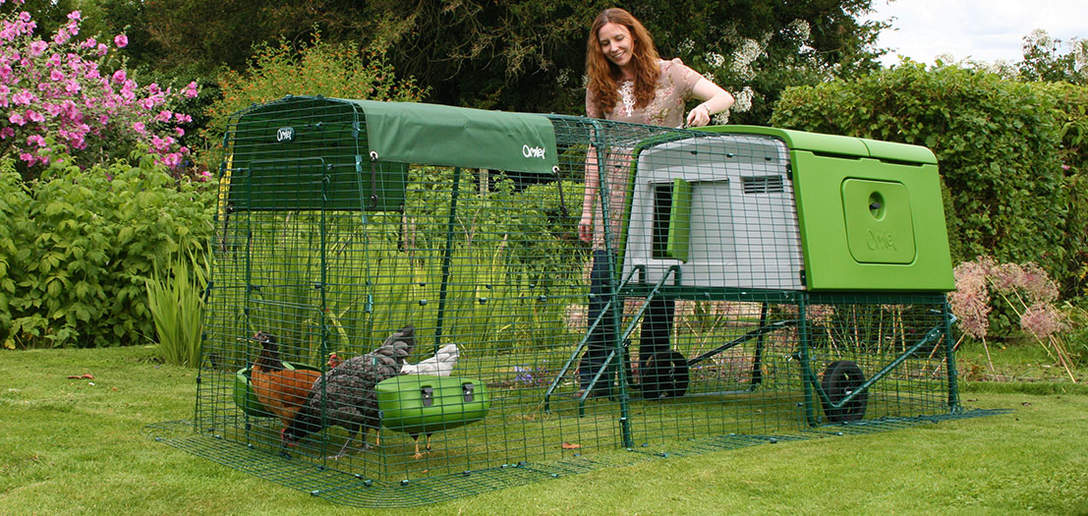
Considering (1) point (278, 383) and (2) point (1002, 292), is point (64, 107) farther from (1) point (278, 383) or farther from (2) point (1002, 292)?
(2) point (1002, 292)

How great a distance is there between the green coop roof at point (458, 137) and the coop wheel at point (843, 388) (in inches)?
73.9

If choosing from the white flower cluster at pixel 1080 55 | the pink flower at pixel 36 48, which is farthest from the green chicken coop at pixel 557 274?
the white flower cluster at pixel 1080 55

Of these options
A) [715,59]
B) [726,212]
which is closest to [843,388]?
[726,212]

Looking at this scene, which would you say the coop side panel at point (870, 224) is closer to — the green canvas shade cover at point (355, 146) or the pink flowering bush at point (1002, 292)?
the pink flowering bush at point (1002, 292)

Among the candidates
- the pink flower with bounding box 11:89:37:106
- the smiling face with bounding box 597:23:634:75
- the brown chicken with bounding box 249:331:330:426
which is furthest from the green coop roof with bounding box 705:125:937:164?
the pink flower with bounding box 11:89:37:106

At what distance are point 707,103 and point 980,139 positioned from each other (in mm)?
3558

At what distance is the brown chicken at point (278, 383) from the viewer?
375 centimetres

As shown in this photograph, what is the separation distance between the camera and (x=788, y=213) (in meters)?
4.51

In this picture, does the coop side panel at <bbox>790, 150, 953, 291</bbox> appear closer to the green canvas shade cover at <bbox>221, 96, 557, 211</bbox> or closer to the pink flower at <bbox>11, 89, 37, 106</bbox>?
the green canvas shade cover at <bbox>221, 96, 557, 211</bbox>

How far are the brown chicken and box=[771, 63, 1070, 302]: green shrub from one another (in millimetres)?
5193

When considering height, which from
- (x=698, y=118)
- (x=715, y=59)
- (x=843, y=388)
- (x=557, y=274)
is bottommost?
(x=843, y=388)

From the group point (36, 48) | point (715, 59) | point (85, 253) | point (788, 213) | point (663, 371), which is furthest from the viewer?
point (715, 59)

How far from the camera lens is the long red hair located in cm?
501

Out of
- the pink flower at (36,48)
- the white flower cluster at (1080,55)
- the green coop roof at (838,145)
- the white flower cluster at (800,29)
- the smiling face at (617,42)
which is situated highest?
the white flower cluster at (1080,55)
